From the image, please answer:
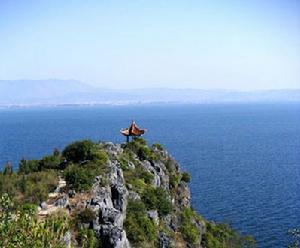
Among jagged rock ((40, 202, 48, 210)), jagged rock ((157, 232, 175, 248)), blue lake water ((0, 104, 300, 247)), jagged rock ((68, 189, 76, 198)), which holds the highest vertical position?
jagged rock ((68, 189, 76, 198))

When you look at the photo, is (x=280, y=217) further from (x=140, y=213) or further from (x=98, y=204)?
(x=98, y=204)

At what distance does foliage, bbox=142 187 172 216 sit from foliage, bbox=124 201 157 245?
145cm

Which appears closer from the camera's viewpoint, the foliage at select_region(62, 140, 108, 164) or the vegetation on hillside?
the vegetation on hillside

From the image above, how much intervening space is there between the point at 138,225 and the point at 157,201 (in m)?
5.03

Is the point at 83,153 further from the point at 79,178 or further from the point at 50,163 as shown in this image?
the point at 79,178

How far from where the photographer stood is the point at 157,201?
3925cm

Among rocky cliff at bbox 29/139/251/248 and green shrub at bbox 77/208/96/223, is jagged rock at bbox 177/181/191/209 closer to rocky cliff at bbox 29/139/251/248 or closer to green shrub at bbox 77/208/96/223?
rocky cliff at bbox 29/139/251/248

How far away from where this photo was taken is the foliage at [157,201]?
1519 inches

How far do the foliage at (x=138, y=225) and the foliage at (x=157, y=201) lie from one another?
1.45 meters

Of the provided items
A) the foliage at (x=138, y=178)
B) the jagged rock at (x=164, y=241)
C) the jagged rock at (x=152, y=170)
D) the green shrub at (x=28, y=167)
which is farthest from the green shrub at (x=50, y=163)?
the jagged rock at (x=164, y=241)

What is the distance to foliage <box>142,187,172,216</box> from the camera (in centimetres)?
3859

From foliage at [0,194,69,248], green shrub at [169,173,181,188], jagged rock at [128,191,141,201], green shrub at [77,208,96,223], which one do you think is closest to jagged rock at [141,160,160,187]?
green shrub at [169,173,181,188]

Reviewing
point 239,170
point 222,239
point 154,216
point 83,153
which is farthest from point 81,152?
point 239,170

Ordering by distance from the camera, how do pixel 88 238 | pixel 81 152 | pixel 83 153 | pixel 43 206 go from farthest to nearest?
pixel 81 152, pixel 83 153, pixel 43 206, pixel 88 238
